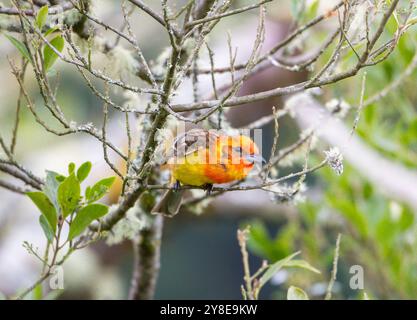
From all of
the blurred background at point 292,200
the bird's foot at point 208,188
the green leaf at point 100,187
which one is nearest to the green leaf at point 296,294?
the blurred background at point 292,200

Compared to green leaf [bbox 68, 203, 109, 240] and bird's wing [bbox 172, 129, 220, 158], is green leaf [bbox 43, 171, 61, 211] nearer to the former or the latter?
green leaf [bbox 68, 203, 109, 240]

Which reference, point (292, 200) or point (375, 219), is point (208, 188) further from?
point (375, 219)

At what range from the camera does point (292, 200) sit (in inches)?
68.2

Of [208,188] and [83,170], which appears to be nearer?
[83,170]

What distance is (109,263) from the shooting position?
3.83 meters

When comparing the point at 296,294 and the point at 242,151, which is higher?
the point at 242,151

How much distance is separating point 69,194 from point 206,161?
67cm

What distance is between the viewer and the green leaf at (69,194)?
1312 mm

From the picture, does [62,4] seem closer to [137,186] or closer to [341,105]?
[137,186]

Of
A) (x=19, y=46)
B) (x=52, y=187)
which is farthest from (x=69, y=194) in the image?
(x=19, y=46)

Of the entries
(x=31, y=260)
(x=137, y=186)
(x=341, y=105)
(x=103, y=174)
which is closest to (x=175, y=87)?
(x=137, y=186)

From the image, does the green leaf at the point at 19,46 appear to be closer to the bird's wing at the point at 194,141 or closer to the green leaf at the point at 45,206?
the green leaf at the point at 45,206

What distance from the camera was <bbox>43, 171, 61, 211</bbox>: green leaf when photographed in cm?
133

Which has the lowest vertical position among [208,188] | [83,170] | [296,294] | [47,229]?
[296,294]
